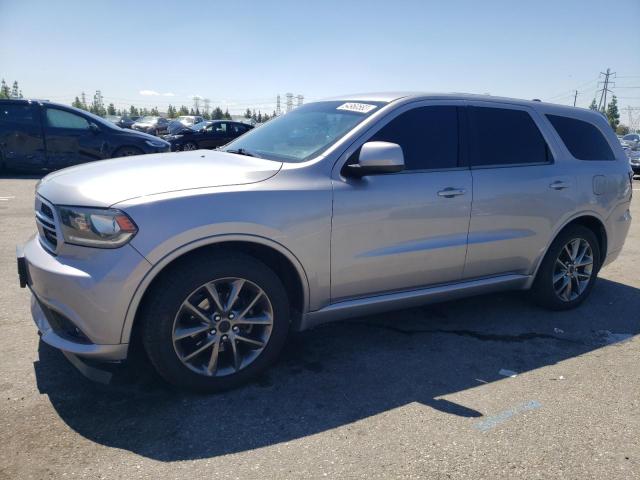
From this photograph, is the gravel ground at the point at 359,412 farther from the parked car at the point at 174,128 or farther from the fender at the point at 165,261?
the parked car at the point at 174,128

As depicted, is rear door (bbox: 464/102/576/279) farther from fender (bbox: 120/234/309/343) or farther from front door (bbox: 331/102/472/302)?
fender (bbox: 120/234/309/343)

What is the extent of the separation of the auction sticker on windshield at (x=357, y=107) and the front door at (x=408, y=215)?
0.66 ft

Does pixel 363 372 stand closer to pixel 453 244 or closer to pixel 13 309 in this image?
pixel 453 244

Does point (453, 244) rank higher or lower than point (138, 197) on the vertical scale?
lower

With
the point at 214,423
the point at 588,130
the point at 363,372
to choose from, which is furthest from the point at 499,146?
the point at 214,423

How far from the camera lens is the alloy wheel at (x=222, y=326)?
2.83m

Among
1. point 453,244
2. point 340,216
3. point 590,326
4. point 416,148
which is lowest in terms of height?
point 590,326

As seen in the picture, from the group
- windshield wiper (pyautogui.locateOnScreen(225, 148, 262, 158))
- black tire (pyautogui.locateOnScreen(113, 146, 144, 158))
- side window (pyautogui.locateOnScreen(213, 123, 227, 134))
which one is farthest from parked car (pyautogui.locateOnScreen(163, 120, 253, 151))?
windshield wiper (pyautogui.locateOnScreen(225, 148, 262, 158))

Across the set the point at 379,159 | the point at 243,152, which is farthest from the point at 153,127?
the point at 379,159

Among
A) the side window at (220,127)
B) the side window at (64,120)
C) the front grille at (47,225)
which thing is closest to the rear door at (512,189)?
the front grille at (47,225)

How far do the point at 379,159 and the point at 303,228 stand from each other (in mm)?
627

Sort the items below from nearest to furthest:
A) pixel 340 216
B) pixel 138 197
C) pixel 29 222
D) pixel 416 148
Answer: pixel 138 197 → pixel 340 216 → pixel 416 148 → pixel 29 222

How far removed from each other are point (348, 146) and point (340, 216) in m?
0.48

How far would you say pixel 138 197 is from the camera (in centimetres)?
265
